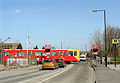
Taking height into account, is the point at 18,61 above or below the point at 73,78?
above

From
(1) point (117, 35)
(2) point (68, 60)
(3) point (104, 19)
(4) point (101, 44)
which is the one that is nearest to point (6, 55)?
(2) point (68, 60)

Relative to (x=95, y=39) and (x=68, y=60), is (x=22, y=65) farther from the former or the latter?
(x=95, y=39)

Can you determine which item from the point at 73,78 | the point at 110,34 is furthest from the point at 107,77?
the point at 110,34

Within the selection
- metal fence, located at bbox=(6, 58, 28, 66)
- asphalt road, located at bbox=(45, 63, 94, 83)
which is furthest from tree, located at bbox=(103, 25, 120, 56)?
asphalt road, located at bbox=(45, 63, 94, 83)

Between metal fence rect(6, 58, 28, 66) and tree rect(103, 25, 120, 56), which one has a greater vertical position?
tree rect(103, 25, 120, 56)

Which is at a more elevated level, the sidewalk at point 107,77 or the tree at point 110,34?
the tree at point 110,34

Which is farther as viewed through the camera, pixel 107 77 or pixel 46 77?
pixel 46 77

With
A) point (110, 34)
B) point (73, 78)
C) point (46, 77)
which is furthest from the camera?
point (110, 34)

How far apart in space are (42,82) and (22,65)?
73.7 ft

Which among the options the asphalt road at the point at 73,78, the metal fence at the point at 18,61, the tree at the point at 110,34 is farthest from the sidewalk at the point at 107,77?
the tree at the point at 110,34

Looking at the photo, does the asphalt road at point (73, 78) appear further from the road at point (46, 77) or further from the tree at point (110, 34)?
the tree at point (110, 34)

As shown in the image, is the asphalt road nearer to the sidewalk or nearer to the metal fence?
the sidewalk

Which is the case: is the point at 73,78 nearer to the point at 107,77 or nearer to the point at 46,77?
the point at 46,77

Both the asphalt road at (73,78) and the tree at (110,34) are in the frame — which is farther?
the tree at (110,34)
